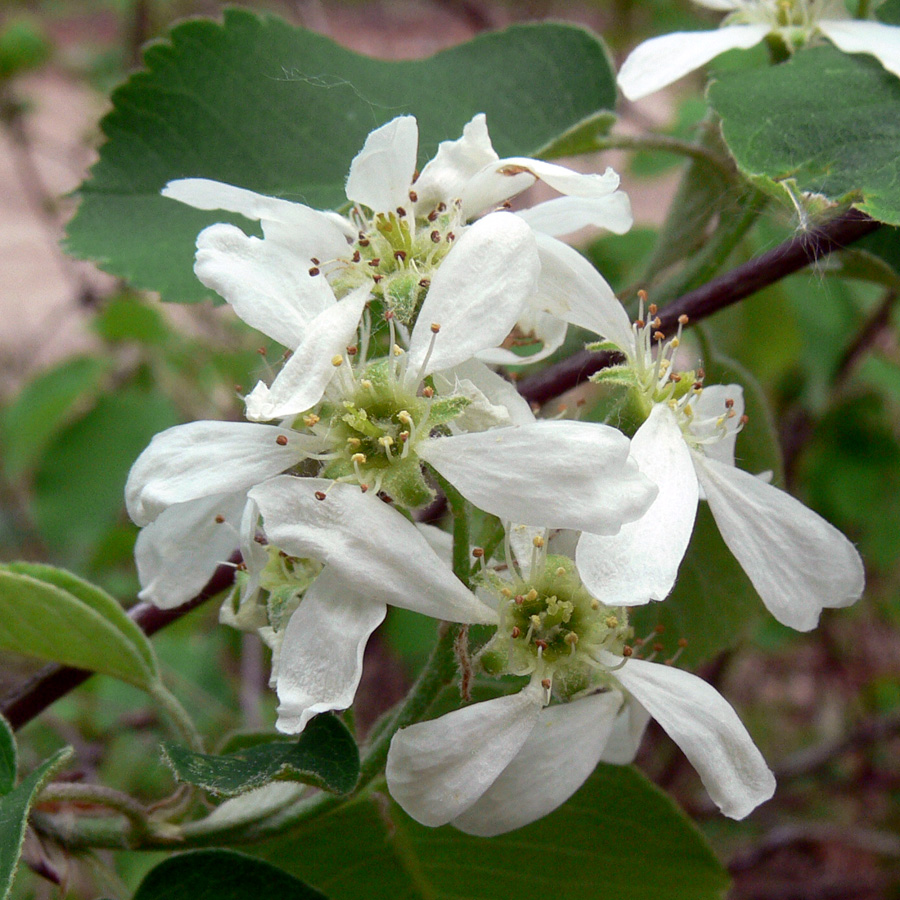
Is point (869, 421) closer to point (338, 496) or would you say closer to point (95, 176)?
point (95, 176)

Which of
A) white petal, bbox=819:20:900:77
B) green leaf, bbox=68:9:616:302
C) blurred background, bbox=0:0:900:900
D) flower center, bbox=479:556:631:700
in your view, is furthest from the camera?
blurred background, bbox=0:0:900:900

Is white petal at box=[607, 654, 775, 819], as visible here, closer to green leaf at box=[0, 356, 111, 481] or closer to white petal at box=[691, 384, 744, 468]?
white petal at box=[691, 384, 744, 468]

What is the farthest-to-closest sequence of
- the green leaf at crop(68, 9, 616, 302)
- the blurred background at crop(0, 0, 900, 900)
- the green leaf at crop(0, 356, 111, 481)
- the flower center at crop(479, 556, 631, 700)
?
1. the green leaf at crop(0, 356, 111, 481)
2. the blurred background at crop(0, 0, 900, 900)
3. the green leaf at crop(68, 9, 616, 302)
4. the flower center at crop(479, 556, 631, 700)

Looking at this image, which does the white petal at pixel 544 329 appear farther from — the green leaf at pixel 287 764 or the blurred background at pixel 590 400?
the blurred background at pixel 590 400

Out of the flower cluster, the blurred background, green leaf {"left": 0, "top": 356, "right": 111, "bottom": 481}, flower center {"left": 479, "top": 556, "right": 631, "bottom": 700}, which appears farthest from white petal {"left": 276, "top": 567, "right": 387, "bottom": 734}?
green leaf {"left": 0, "top": 356, "right": 111, "bottom": 481}

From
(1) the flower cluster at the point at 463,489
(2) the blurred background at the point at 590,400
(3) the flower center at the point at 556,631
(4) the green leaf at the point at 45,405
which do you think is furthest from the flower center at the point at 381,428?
(4) the green leaf at the point at 45,405

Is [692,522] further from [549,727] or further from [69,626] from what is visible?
[69,626]
